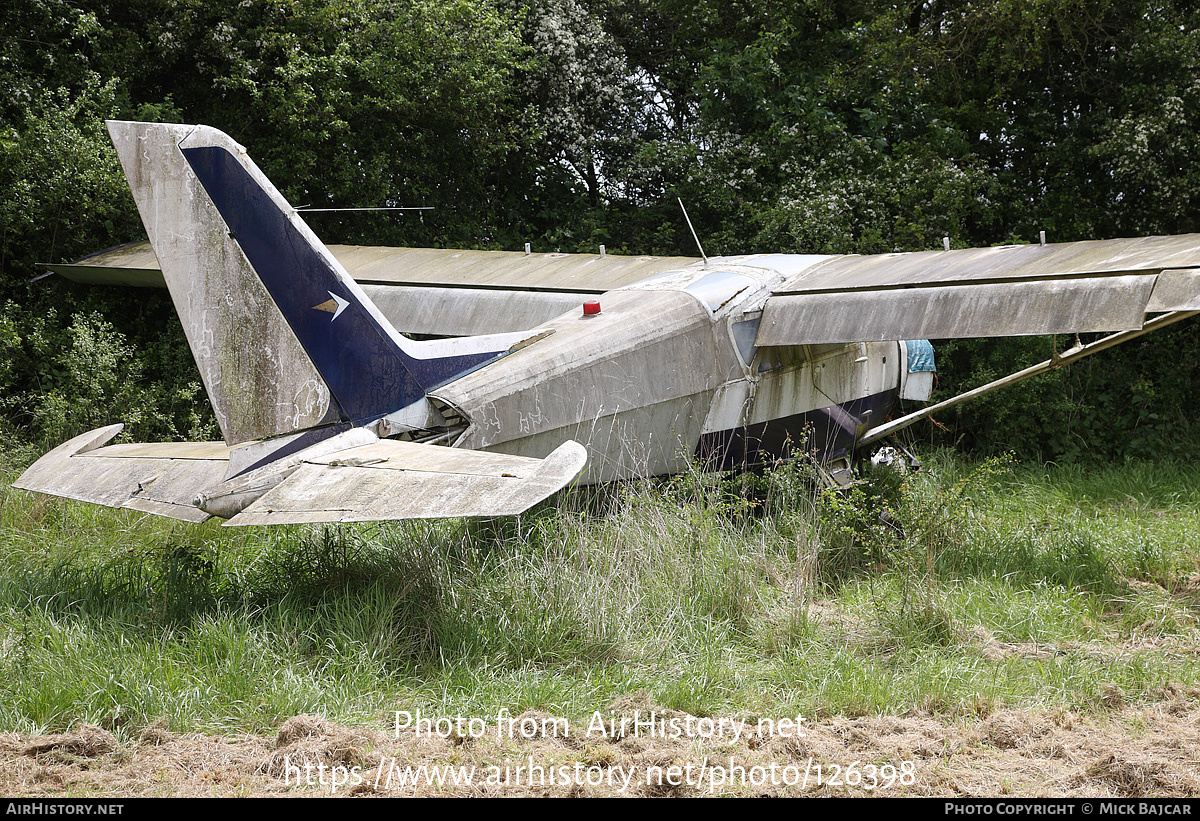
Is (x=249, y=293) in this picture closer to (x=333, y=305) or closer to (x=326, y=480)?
(x=333, y=305)

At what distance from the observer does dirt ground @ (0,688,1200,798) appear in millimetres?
3666

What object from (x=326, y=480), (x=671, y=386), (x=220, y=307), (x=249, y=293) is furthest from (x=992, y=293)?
(x=220, y=307)

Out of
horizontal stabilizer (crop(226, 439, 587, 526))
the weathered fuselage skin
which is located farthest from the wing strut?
horizontal stabilizer (crop(226, 439, 587, 526))

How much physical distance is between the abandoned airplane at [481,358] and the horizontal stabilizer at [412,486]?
A: 1cm

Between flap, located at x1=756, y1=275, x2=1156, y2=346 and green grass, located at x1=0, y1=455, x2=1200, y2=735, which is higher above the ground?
flap, located at x1=756, y1=275, x2=1156, y2=346

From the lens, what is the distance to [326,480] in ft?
15.8

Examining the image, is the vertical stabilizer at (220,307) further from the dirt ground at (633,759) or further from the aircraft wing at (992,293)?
the aircraft wing at (992,293)

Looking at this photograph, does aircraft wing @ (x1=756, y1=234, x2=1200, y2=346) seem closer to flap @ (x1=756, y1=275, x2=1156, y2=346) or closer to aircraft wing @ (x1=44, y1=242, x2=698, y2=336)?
flap @ (x1=756, y1=275, x2=1156, y2=346)

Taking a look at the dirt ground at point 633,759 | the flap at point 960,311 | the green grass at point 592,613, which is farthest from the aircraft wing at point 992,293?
the dirt ground at point 633,759

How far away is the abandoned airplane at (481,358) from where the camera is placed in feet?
16.6

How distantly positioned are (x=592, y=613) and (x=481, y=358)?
2196mm

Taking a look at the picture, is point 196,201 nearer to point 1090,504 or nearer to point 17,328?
point 17,328

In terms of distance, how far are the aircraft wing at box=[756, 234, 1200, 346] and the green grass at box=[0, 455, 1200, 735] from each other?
3.91 feet

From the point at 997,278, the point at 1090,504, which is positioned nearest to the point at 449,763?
the point at 997,278
